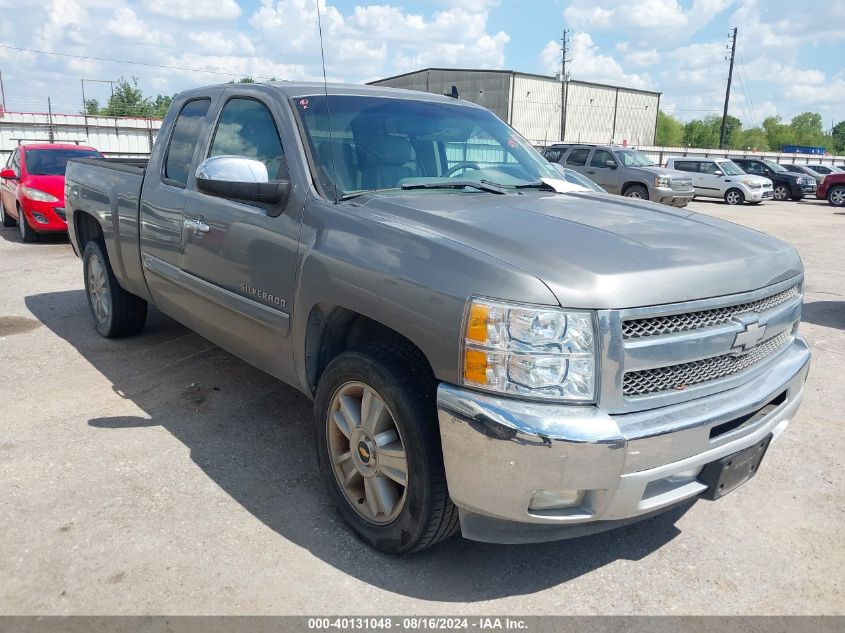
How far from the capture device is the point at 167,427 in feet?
13.3

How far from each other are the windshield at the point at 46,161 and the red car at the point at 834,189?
24.7 metres

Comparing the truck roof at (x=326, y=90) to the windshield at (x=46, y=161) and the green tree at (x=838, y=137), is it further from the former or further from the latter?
the green tree at (x=838, y=137)

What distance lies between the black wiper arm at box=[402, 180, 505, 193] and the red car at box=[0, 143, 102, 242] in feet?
28.5

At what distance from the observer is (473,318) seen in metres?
2.28

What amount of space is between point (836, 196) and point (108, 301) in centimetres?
2646

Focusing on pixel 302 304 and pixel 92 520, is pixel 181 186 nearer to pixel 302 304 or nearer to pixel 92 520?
pixel 302 304

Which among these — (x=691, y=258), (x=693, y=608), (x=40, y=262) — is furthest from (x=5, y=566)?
(x=40, y=262)

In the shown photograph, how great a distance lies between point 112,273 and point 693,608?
4.65m

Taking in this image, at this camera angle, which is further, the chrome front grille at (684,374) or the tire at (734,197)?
the tire at (734,197)

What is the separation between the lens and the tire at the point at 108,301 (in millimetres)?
5480

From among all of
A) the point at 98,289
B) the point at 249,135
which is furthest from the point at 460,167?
the point at 98,289

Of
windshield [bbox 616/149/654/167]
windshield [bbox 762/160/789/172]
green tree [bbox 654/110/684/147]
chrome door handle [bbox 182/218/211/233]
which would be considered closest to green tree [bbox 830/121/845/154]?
green tree [bbox 654/110/684/147]

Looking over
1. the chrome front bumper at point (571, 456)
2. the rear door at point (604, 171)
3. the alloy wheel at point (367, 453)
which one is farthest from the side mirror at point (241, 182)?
the rear door at point (604, 171)

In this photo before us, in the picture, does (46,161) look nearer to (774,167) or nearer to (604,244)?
(604,244)
